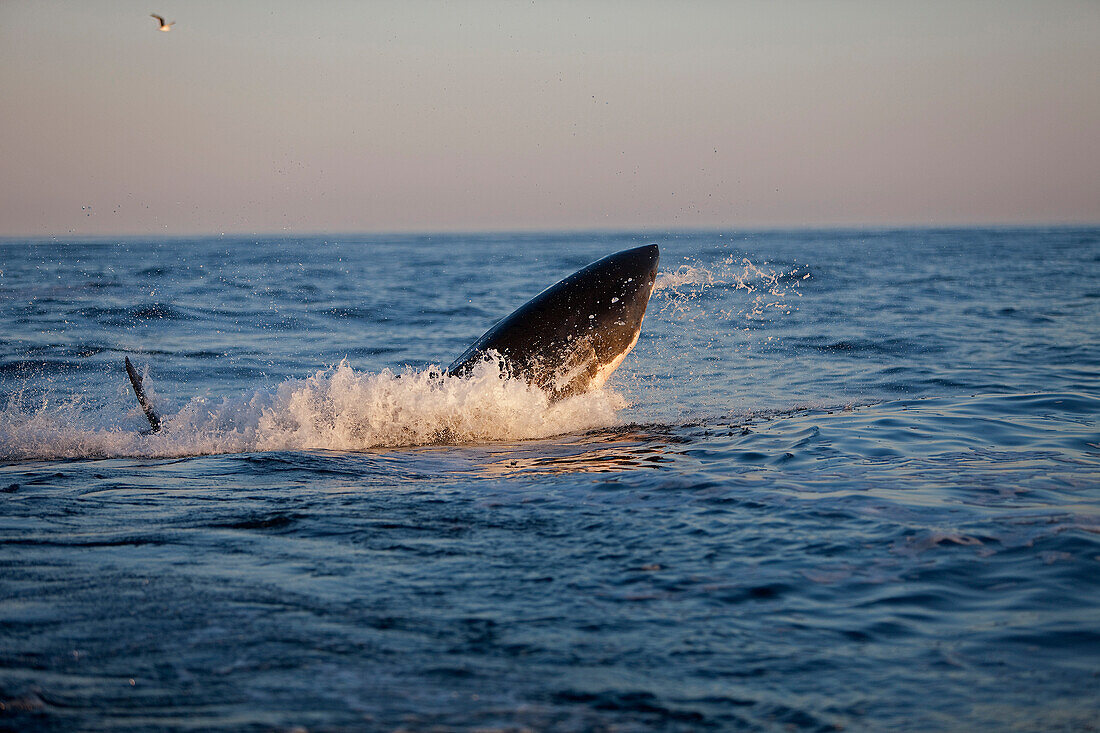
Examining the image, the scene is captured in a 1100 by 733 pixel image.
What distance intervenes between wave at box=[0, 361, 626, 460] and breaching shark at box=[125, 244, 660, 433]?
0.52 feet

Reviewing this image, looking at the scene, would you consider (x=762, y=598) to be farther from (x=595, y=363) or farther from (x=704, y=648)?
(x=595, y=363)

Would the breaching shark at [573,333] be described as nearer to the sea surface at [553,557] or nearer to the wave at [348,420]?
the wave at [348,420]

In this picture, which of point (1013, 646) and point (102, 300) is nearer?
point (1013, 646)

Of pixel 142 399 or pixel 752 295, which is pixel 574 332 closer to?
pixel 142 399

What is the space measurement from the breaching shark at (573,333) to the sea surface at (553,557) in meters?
0.28

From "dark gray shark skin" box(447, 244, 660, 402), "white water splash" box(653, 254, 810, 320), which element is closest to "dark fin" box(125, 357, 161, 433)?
"dark gray shark skin" box(447, 244, 660, 402)

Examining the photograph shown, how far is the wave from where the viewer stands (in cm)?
837

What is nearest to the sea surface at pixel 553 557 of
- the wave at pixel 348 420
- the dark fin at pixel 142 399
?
the wave at pixel 348 420

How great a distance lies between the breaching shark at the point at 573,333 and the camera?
891 centimetres

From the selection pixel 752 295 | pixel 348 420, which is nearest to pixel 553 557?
pixel 348 420

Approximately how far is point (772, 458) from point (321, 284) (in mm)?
27906

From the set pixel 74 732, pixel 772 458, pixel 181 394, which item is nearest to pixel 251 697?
pixel 74 732

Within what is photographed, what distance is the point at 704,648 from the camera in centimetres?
367

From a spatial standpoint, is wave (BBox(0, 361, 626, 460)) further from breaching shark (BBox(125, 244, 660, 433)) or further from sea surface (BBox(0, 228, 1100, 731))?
breaching shark (BBox(125, 244, 660, 433))
